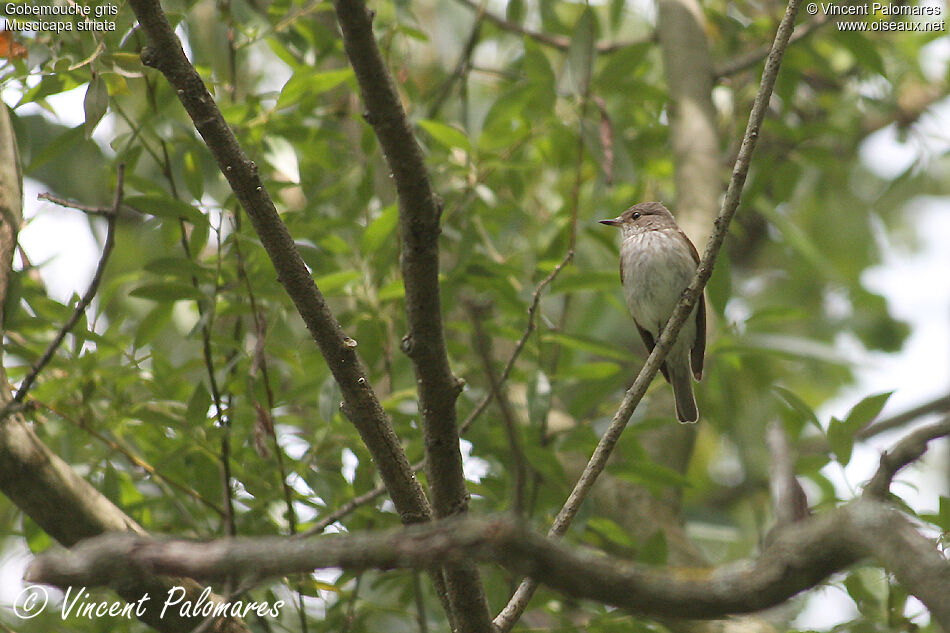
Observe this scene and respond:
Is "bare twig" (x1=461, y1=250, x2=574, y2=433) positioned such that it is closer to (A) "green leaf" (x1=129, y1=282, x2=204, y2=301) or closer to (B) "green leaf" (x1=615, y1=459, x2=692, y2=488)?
(B) "green leaf" (x1=615, y1=459, x2=692, y2=488)

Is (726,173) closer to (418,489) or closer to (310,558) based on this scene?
(418,489)

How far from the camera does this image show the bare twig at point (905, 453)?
160cm

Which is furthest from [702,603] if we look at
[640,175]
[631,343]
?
[631,343]

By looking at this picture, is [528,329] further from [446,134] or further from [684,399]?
[684,399]

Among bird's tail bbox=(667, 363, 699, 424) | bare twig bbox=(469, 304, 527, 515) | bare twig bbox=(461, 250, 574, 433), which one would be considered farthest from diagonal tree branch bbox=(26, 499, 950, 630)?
bird's tail bbox=(667, 363, 699, 424)

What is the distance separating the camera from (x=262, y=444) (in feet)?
11.3

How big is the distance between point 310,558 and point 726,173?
207 inches

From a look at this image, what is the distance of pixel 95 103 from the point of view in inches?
117

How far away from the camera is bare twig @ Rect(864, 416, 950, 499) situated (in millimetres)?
1603

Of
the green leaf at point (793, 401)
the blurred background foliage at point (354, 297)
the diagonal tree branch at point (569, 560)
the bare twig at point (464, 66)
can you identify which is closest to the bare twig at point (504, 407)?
the blurred background foliage at point (354, 297)

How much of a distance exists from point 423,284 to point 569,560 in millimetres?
1000

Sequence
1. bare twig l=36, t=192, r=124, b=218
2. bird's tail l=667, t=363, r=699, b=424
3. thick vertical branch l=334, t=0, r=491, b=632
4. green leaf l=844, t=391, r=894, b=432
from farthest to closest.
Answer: bird's tail l=667, t=363, r=699, b=424
green leaf l=844, t=391, r=894, b=432
bare twig l=36, t=192, r=124, b=218
thick vertical branch l=334, t=0, r=491, b=632

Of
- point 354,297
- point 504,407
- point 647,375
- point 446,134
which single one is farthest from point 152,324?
point 647,375

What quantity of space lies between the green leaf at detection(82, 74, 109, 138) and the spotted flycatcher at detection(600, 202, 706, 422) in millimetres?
2973
